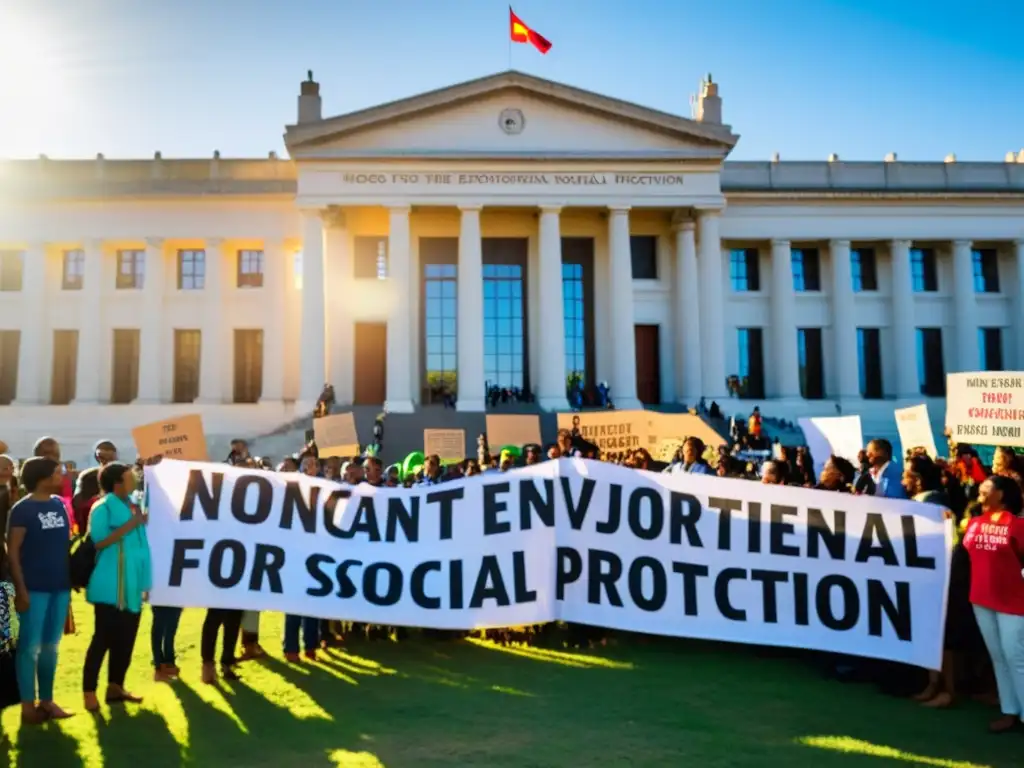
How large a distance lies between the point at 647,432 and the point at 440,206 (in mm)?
17390

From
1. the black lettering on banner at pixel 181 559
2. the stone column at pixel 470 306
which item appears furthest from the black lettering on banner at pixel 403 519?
the stone column at pixel 470 306

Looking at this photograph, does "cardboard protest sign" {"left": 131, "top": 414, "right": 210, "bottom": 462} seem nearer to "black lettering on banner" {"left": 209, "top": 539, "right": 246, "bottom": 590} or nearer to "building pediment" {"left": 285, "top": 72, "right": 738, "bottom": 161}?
"black lettering on banner" {"left": 209, "top": 539, "right": 246, "bottom": 590}

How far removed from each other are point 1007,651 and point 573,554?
320 cm

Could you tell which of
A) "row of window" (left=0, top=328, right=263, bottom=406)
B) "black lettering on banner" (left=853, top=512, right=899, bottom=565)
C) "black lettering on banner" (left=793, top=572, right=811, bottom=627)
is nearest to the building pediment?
"row of window" (left=0, top=328, right=263, bottom=406)

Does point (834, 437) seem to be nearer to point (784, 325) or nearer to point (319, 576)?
point (319, 576)

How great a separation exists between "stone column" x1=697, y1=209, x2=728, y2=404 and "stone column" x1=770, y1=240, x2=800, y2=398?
3494 millimetres

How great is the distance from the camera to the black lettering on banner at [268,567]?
6613 mm

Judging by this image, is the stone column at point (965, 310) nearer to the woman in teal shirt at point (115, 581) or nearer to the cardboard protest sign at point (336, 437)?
the cardboard protest sign at point (336, 437)

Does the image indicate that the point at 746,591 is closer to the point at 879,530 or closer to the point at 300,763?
the point at 879,530

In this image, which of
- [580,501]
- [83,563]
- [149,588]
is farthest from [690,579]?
[83,563]

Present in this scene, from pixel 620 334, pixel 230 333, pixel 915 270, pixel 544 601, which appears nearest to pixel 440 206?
pixel 620 334

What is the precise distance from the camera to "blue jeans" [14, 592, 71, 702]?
5.78 m

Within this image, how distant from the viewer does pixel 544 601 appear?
6.47m

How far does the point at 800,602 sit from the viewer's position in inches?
249
